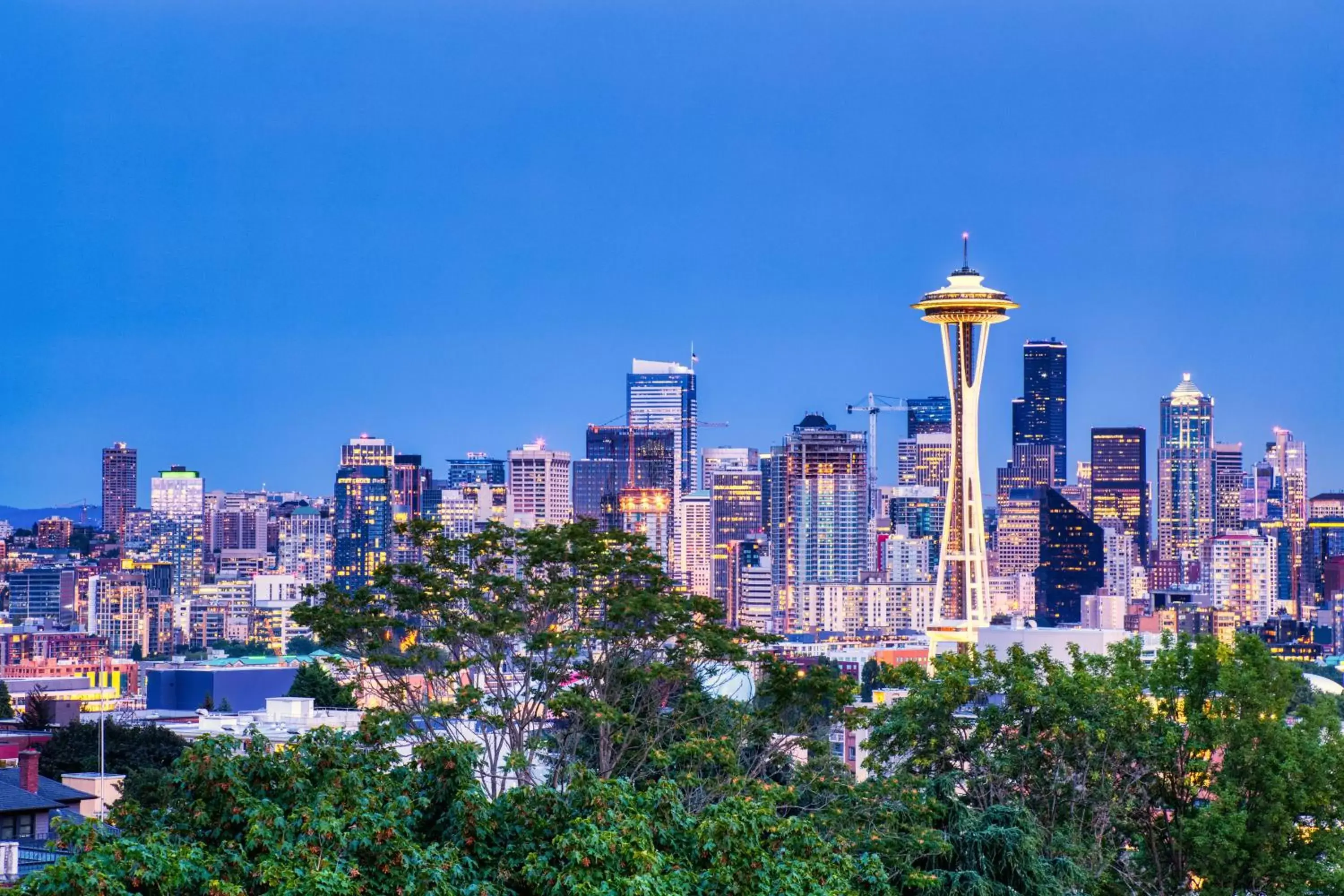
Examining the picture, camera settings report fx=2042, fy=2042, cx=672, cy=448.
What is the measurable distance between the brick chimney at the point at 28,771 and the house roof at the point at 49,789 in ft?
0.28

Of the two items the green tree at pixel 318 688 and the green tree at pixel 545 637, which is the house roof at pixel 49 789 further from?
the green tree at pixel 318 688

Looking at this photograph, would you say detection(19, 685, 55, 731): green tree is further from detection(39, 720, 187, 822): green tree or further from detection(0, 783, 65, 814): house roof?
detection(0, 783, 65, 814): house roof

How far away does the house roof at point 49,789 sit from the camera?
29.5 m

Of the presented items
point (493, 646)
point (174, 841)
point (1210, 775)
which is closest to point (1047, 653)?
point (1210, 775)

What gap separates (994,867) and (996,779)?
15.6ft

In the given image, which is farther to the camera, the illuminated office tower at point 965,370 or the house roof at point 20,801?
the illuminated office tower at point 965,370

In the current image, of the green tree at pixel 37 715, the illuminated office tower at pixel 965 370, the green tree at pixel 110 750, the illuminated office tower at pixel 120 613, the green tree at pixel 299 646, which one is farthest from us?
the illuminated office tower at pixel 120 613

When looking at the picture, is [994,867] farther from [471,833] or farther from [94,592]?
[94,592]

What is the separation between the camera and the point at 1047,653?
96.6 feet

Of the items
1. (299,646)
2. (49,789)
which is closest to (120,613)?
(299,646)

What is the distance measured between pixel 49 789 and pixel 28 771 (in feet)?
4.51

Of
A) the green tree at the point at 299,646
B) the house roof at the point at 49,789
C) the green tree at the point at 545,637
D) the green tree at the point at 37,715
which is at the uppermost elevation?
the green tree at the point at 545,637

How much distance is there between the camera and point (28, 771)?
31406mm

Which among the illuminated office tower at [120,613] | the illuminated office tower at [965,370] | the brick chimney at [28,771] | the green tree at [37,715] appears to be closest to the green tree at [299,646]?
the illuminated office tower at [120,613]
